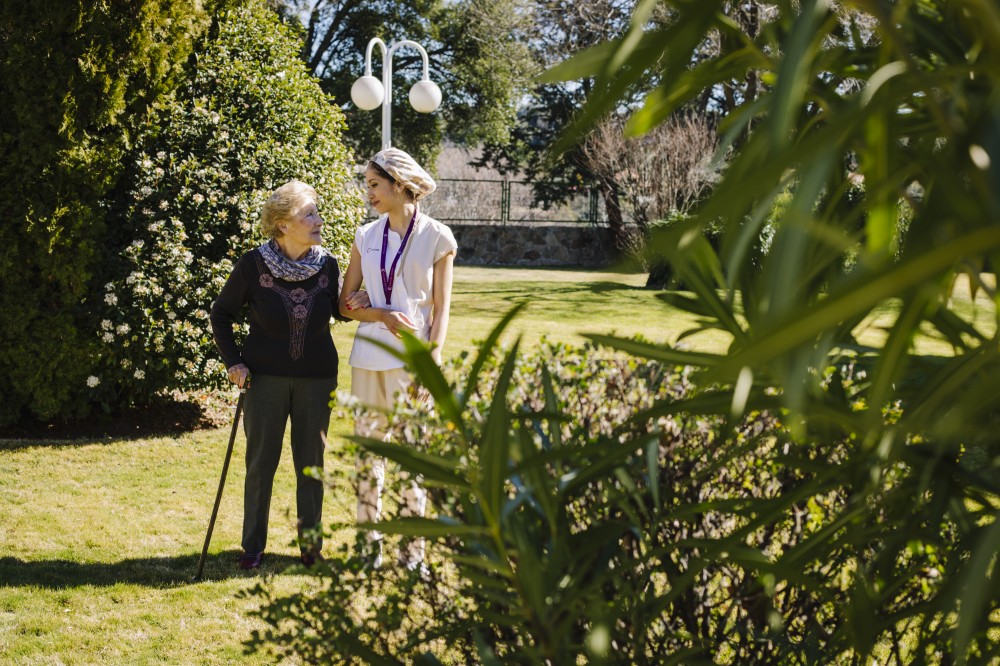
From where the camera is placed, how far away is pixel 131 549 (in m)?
5.31

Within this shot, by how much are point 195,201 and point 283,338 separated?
3315 millimetres

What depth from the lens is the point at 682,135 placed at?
21641 millimetres

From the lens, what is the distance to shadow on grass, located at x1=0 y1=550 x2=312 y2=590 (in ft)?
15.8

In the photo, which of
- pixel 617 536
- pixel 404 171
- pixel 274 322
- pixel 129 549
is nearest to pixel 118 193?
pixel 129 549

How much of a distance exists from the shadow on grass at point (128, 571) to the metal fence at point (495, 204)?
2482cm

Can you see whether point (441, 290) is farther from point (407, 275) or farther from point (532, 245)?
point (532, 245)

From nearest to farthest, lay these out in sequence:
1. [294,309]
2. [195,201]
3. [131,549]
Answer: [294,309] → [131,549] → [195,201]

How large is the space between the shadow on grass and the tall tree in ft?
73.0

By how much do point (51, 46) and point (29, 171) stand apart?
0.92 metres

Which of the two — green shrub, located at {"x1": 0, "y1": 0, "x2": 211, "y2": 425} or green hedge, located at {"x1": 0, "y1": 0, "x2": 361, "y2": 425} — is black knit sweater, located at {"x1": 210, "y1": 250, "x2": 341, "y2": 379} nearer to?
green hedge, located at {"x1": 0, "y1": 0, "x2": 361, "y2": 425}

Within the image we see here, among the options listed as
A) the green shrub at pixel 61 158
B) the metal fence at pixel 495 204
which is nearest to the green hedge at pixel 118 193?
the green shrub at pixel 61 158

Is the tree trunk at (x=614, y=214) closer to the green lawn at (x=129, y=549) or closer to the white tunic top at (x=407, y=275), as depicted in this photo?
the green lawn at (x=129, y=549)

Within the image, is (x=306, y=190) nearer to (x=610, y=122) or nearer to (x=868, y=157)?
(x=868, y=157)

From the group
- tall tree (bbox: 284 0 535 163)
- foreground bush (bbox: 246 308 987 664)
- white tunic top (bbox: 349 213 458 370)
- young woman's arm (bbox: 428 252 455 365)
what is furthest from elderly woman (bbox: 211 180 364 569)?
tall tree (bbox: 284 0 535 163)
